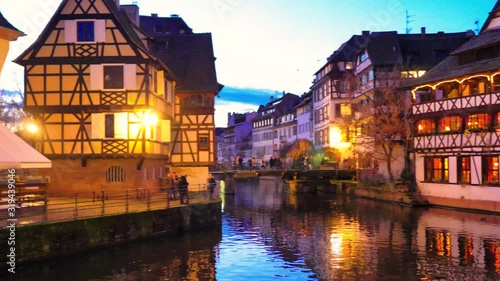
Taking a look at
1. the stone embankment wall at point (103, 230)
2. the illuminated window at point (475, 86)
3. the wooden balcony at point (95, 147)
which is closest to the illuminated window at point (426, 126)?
the illuminated window at point (475, 86)

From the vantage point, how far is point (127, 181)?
3597 centimetres

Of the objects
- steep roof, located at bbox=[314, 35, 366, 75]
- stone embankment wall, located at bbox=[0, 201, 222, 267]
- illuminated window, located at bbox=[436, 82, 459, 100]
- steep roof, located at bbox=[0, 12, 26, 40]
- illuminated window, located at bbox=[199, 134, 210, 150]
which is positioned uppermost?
steep roof, located at bbox=[314, 35, 366, 75]

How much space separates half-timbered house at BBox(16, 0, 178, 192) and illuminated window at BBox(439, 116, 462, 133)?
874 inches

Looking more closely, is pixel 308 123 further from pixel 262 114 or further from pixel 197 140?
pixel 197 140

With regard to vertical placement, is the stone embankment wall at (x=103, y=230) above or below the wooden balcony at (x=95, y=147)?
below

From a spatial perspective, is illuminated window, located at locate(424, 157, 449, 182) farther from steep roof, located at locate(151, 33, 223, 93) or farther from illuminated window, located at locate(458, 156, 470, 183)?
steep roof, located at locate(151, 33, 223, 93)

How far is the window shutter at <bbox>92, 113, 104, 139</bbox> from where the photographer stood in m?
36.0

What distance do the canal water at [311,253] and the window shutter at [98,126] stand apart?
947 cm

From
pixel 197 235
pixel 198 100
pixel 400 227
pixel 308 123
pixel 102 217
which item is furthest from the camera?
pixel 308 123

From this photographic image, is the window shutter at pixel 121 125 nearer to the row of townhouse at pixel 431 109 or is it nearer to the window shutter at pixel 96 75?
the window shutter at pixel 96 75

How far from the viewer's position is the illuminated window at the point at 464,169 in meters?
41.8

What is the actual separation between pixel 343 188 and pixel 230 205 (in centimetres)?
1938

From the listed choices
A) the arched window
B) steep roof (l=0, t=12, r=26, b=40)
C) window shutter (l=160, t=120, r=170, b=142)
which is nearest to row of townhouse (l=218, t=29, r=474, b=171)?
window shutter (l=160, t=120, r=170, b=142)

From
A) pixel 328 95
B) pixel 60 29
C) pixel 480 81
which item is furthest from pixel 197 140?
pixel 328 95
